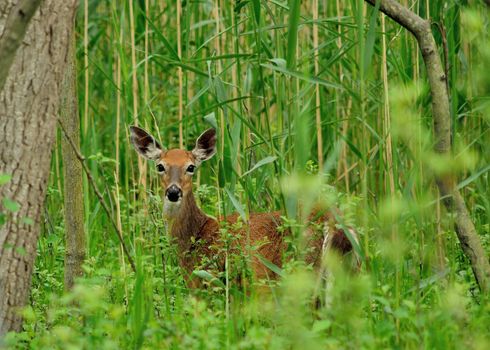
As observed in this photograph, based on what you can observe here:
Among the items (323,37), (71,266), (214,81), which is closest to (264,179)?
(214,81)

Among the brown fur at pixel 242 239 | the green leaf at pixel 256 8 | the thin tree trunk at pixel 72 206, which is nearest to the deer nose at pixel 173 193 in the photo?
the brown fur at pixel 242 239

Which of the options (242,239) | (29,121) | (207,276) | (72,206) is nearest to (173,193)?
(242,239)

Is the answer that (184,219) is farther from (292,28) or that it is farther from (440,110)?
(292,28)

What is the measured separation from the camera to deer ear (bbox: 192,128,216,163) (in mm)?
6793

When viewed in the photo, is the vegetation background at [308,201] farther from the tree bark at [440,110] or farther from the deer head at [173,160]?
the deer head at [173,160]

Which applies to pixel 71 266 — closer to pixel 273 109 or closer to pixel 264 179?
pixel 264 179

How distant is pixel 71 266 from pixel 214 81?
1073 mm

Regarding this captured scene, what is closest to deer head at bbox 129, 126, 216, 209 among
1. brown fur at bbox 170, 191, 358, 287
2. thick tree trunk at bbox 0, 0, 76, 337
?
brown fur at bbox 170, 191, 358, 287

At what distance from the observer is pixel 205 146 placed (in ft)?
22.4

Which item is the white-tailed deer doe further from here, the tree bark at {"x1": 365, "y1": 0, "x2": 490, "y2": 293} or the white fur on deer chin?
the tree bark at {"x1": 365, "y1": 0, "x2": 490, "y2": 293}

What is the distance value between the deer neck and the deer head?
0.03 meters

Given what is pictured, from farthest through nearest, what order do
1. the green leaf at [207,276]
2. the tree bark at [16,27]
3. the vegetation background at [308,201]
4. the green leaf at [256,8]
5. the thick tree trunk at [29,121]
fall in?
the green leaf at [207,276] < the green leaf at [256,8] < the thick tree trunk at [29,121] < the vegetation background at [308,201] < the tree bark at [16,27]

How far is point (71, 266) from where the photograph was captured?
17.2ft

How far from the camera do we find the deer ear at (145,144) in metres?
6.51
